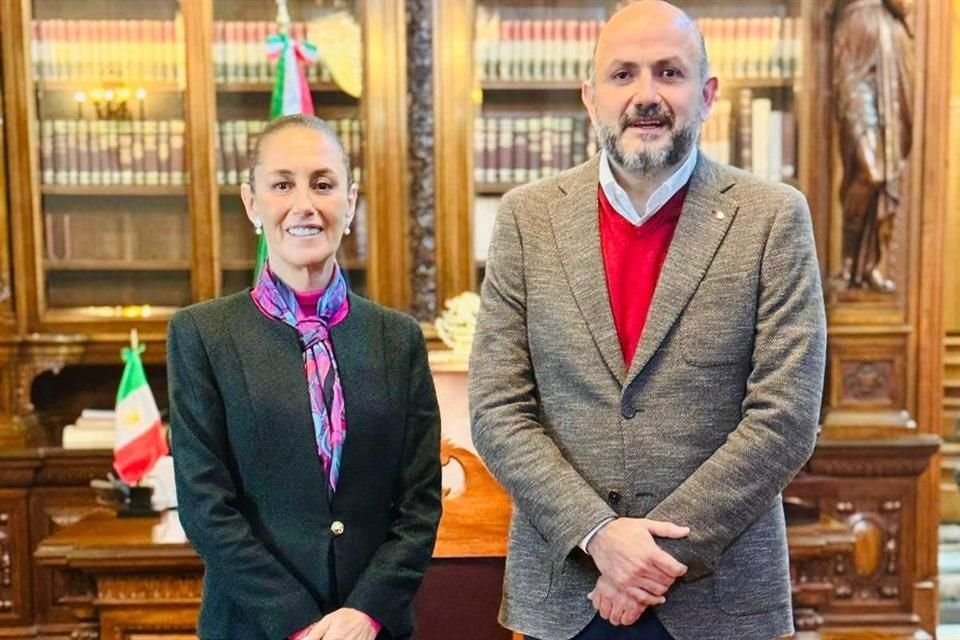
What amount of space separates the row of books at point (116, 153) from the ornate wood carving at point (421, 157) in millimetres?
873

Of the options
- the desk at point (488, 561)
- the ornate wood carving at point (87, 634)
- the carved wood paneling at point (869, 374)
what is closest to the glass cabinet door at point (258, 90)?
the desk at point (488, 561)

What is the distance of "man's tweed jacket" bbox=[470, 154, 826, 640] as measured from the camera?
1.29 meters

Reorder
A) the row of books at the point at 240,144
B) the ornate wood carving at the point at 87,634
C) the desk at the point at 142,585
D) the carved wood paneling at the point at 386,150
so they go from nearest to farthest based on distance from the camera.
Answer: the desk at the point at 142,585 < the ornate wood carving at the point at 87,634 < the carved wood paneling at the point at 386,150 < the row of books at the point at 240,144

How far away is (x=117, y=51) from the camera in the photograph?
11.8 feet

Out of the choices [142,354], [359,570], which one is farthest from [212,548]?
[142,354]

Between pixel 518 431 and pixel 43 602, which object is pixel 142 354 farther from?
pixel 518 431

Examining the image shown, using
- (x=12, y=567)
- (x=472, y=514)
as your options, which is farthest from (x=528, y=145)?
(x=12, y=567)

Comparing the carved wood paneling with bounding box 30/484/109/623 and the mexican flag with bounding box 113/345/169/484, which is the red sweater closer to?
the mexican flag with bounding box 113/345/169/484

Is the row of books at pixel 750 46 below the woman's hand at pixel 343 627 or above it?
above

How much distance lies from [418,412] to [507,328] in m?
0.18

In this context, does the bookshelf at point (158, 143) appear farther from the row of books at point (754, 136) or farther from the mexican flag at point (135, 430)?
the row of books at point (754, 136)

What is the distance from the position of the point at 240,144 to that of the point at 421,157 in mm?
684

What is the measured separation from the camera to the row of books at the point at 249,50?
355 centimetres

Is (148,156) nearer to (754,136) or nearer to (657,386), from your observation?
(754,136)
